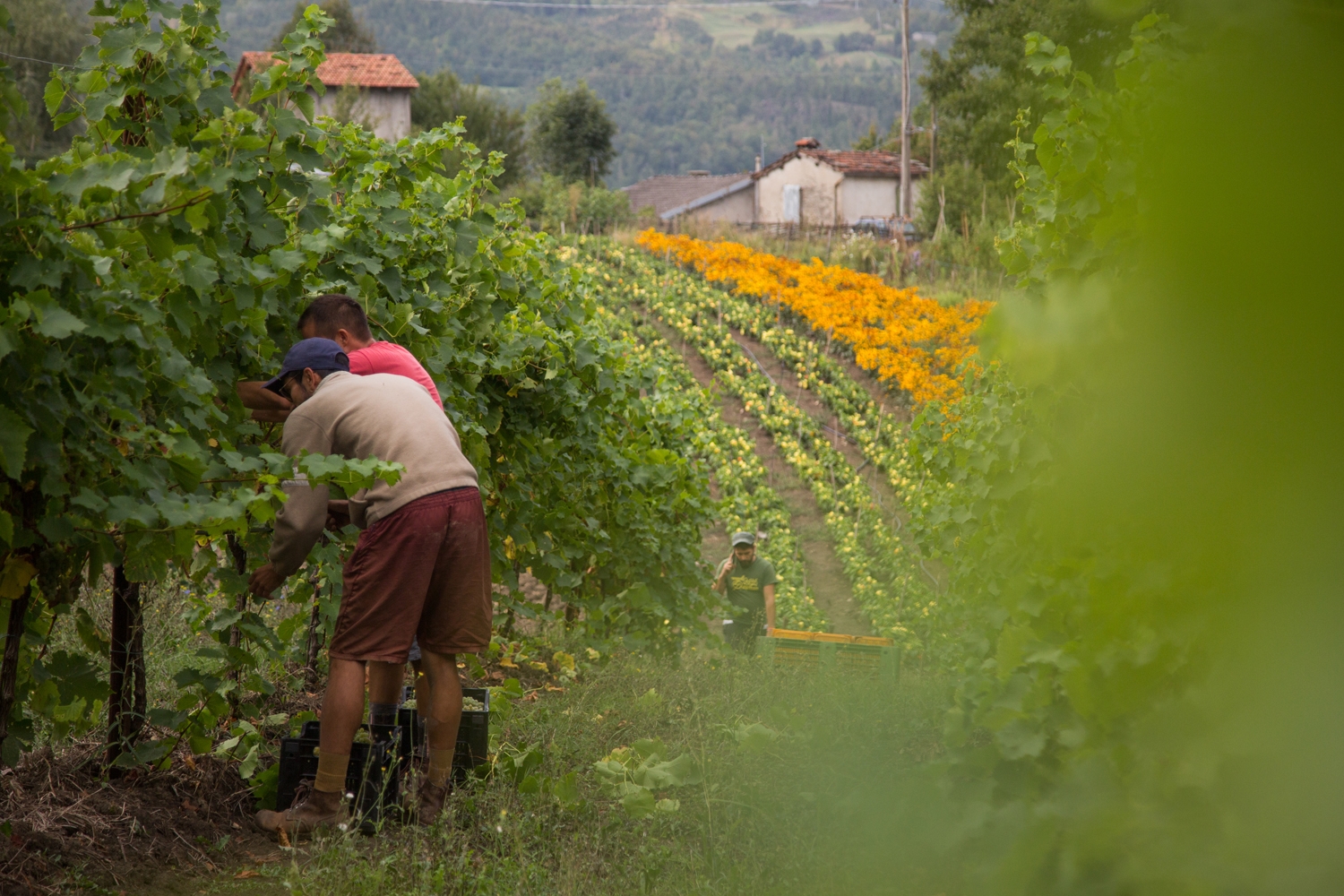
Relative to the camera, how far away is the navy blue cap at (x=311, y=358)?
11.0 ft

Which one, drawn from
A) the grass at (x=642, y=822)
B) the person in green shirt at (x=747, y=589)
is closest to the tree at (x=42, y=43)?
the person in green shirt at (x=747, y=589)

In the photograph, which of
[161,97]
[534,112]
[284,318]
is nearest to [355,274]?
[284,318]

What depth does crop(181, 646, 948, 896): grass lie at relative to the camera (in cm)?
288

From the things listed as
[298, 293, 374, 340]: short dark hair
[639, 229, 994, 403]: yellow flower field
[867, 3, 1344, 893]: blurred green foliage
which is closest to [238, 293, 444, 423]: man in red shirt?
[298, 293, 374, 340]: short dark hair

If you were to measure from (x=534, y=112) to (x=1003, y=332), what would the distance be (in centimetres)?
5593

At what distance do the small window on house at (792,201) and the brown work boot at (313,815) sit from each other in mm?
54203

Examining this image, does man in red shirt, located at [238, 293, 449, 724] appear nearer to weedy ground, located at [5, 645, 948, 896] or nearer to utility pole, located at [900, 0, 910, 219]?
weedy ground, located at [5, 645, 948, 896]

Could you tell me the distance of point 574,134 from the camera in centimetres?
5112

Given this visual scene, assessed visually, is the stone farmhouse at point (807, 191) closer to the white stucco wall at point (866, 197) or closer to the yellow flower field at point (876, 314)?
the white stucco wall at point (866, 197)

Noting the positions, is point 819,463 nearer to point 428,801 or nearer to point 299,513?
point 428,801

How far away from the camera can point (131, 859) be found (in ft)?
9.80

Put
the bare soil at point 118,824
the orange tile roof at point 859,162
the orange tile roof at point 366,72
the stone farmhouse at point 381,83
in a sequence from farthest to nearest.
Answer: the orange tile roof at point 859,162 → the stone farmhouse at point 381,83 → the orange tile roof at point 366,72 → the bare soil at point 118,824

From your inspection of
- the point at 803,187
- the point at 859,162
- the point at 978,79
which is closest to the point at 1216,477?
the point at 978,79

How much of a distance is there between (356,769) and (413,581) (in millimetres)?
681
